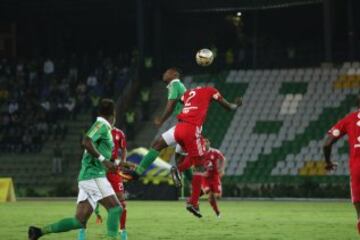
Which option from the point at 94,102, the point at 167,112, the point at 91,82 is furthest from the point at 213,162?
the point at 91,82

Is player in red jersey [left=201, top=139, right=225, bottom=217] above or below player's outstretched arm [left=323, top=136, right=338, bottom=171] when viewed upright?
below

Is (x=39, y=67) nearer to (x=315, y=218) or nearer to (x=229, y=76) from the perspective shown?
(x=229, y=76)

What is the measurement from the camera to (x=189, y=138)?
18875 mm

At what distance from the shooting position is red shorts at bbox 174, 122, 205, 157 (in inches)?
741

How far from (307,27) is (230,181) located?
11120 millimetres

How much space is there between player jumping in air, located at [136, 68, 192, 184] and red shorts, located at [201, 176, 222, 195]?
13.9ft

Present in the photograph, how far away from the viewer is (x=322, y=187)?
37281 mm

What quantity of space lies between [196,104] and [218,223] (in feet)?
11.9

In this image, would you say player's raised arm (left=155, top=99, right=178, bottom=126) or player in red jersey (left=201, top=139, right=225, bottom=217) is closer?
player's raised arm (left=155, top=99, right=178, bottom=126)

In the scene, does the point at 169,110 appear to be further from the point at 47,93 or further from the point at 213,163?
the point at 47,93

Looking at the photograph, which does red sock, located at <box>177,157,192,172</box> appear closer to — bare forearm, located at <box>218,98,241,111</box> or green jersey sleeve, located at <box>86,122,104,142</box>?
bare forearm, located at <box>218,98,241,111</box>

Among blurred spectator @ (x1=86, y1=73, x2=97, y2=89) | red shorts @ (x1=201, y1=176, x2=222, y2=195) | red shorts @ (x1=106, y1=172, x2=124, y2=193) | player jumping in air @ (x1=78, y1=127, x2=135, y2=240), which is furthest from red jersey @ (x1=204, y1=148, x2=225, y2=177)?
blurred spectator @ (x1=86, y1=73, x2=97, y2=89)

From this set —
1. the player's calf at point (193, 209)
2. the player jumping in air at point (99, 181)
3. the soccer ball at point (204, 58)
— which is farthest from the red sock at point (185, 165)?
the player jumping in air at point (99, 181)

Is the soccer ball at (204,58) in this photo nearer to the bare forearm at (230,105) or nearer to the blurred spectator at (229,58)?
the bare forearm at (230,105)
